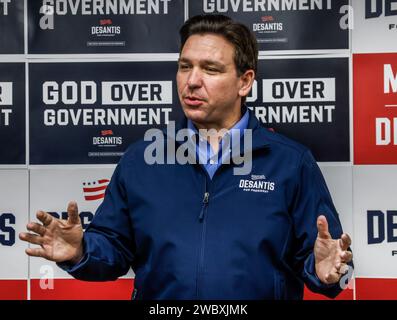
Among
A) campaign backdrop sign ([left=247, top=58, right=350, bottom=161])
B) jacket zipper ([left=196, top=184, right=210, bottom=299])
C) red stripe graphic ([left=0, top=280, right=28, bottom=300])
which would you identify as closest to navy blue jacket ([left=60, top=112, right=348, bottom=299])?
jacket zipper ([left=196, top=184, right=210, bottom=299])

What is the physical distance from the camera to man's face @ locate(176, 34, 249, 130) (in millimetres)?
1741

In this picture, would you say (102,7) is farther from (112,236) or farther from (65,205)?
(112,236)

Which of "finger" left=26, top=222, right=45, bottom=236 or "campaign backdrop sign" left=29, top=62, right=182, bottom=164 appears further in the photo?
"campaign backdrop sign" left=29, top=62, right=182, bottom=164

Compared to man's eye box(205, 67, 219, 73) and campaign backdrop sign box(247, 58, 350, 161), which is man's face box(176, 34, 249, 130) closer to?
man's eye box(205, 67, 219, 73)

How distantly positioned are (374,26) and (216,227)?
972mm

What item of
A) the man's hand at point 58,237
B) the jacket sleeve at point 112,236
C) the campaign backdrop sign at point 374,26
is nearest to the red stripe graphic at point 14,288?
the jacket sleeve at point 112,236

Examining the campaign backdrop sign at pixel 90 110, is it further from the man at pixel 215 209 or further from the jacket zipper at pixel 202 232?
the jacket zipper at pixel 202 232

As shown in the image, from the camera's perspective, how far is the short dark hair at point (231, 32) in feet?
5.83

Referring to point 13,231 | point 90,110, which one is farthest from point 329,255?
point 13,231

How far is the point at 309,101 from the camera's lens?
218 centimetres

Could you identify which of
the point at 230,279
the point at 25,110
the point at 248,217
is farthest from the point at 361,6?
the point at 25,110

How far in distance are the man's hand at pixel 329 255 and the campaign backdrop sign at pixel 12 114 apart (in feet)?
3.85

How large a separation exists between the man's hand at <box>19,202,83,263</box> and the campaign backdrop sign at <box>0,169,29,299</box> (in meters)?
0.75
